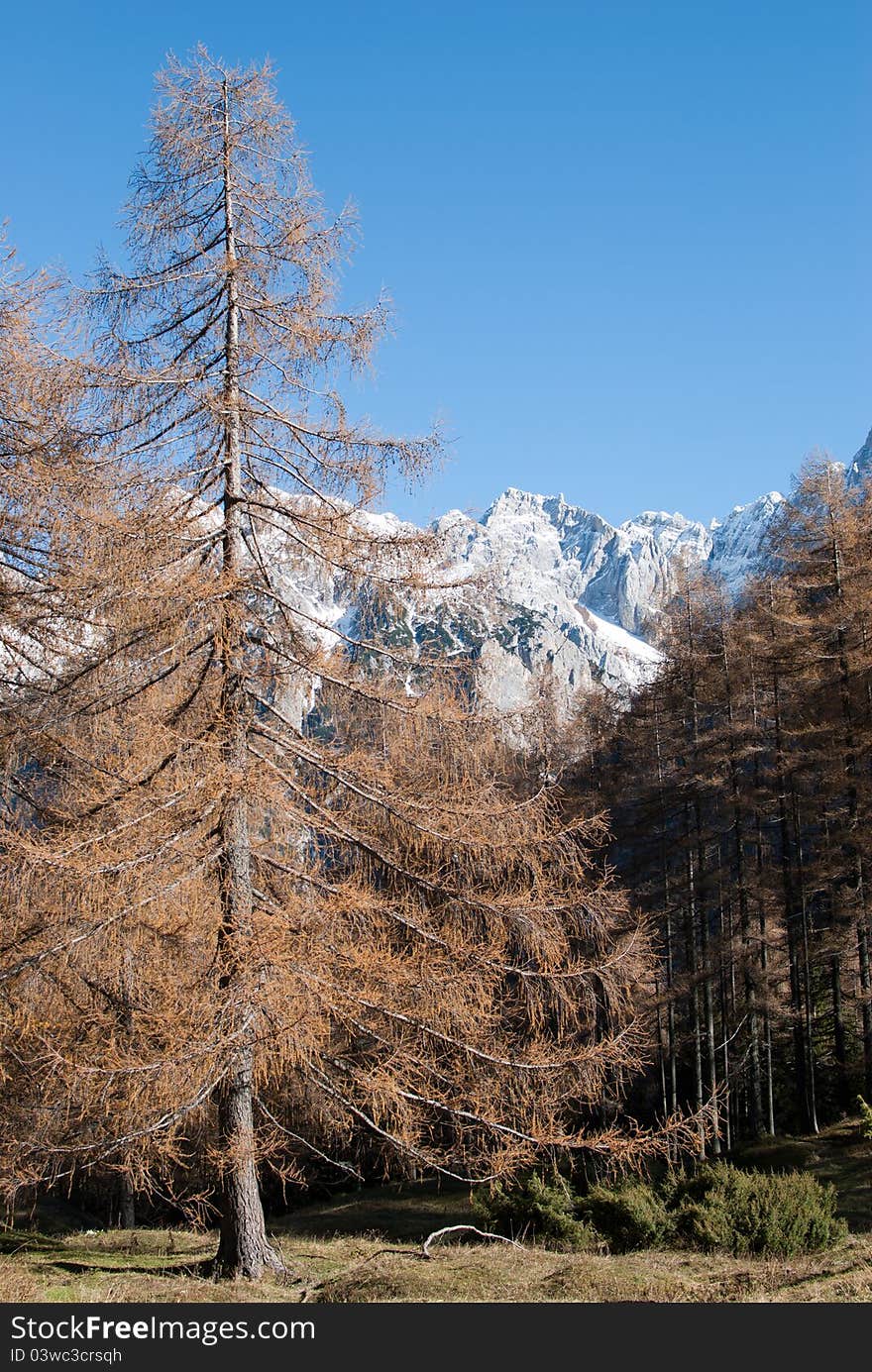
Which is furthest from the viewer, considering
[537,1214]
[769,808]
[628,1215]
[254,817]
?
[769,808]

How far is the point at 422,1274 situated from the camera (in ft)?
24.8

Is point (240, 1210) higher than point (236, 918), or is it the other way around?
point (236, 918)

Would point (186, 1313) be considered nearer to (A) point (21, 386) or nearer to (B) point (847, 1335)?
(B) point (847, 1335)

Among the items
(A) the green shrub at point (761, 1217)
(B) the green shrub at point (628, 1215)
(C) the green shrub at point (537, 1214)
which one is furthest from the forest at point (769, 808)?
(A) the green shrub at point (761, 1217)

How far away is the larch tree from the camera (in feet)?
22.2

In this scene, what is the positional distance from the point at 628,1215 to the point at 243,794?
22.5 ft

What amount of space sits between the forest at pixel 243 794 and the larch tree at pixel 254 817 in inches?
1.2

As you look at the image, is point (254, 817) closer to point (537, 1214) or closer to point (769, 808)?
point (537, 1214)

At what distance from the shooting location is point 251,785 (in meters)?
7.09

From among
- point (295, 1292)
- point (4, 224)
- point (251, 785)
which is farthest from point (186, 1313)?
point (4, 224)

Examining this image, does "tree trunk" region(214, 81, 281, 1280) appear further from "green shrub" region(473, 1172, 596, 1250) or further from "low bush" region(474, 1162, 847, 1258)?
"green shrub" region(473, 1172, 596, 1250)

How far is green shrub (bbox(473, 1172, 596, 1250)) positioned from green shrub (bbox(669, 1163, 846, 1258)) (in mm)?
1221

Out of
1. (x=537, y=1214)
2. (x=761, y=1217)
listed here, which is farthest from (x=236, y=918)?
(x=537, y=1214)

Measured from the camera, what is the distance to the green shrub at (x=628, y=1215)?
33.1 ft
